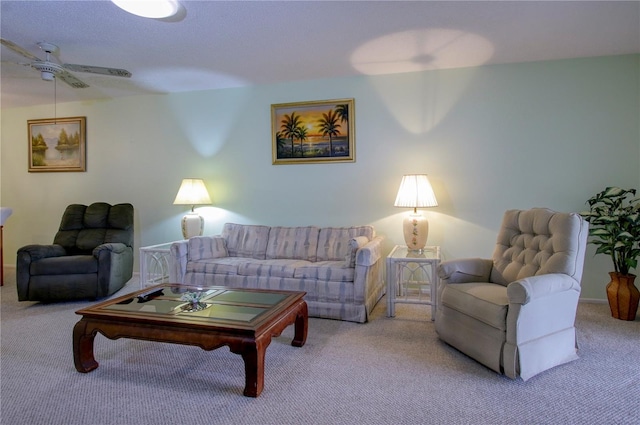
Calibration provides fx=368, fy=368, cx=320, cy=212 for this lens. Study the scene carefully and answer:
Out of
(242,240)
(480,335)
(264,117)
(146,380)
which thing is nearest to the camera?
(146,380)

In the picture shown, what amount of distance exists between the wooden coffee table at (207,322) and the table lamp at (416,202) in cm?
141

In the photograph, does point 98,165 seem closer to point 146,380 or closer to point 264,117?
point 264,117

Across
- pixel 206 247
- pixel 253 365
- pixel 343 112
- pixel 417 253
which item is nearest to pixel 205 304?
pixel 253 365

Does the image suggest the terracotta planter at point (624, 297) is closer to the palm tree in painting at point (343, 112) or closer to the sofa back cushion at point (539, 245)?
the sofa back cushion at point (539, 245)

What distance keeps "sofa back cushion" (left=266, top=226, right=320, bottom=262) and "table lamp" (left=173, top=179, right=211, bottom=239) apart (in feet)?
3.08

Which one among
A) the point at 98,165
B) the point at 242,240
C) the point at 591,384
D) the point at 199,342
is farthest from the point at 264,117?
the point at 591,384

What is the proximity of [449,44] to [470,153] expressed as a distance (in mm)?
1124

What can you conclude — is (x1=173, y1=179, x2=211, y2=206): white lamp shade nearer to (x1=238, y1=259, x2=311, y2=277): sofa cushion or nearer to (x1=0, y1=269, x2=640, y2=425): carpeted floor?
(x1=238, y1=259, x2=311, y2=277): sofa cushion

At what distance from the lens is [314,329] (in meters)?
2.96

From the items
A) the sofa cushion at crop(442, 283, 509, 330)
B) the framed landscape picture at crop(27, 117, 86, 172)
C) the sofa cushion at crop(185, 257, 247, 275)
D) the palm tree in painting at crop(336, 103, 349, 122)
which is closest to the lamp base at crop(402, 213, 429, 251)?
the sofa cushion at crop(442, 283, 509, 330)

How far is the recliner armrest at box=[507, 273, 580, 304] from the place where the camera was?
2051mm

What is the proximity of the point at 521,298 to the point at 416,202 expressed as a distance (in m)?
1.52

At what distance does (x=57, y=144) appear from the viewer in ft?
16.9

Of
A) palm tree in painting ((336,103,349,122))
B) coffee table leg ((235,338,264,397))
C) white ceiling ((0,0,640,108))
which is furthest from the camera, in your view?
palm tree in painting ((336,103,349,122))
